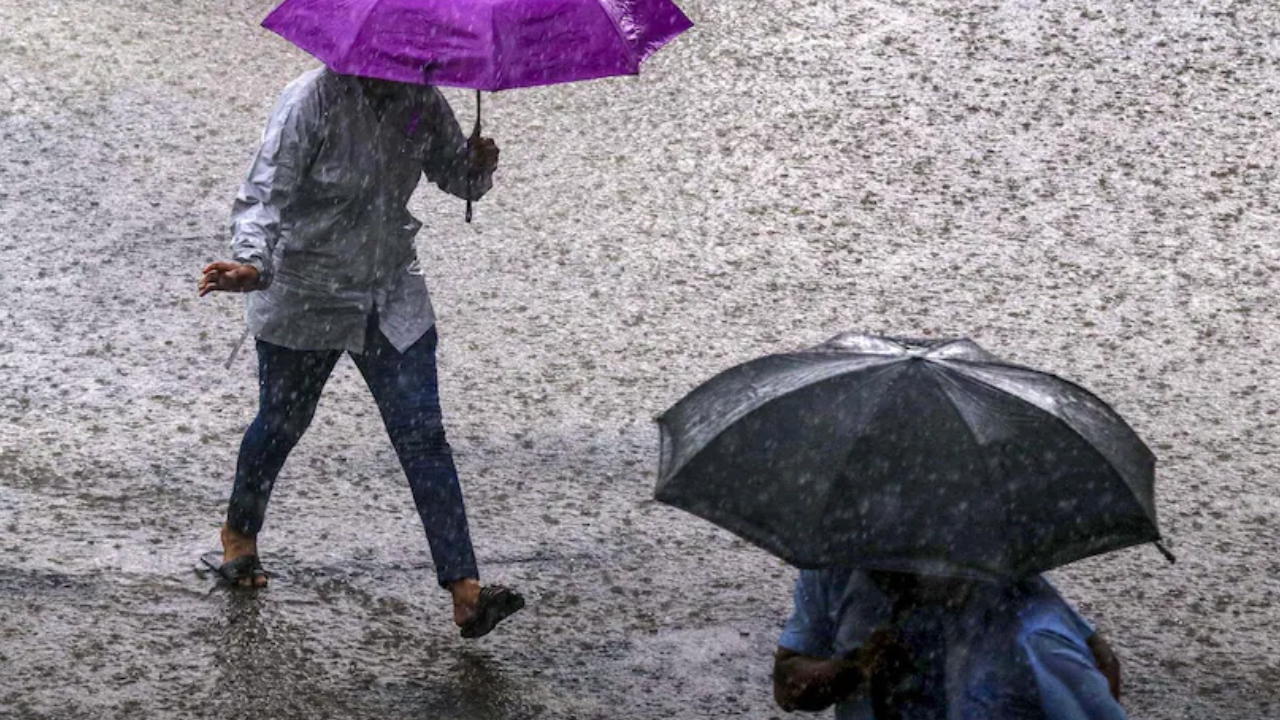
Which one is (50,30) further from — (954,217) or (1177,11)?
(1177,11)

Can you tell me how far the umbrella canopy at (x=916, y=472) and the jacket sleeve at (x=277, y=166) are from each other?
5.98 feet

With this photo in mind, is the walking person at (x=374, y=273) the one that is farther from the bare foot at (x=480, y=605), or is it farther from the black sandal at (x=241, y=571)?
the black sandal at (x=241, y=571)

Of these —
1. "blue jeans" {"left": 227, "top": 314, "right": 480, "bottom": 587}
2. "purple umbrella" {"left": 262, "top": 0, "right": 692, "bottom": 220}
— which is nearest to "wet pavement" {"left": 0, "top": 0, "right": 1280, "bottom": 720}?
"blue jeans" {"left": 227, "top": 314, "right": 480, "bottom": 587}

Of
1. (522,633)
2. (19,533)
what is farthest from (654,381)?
(19,533)

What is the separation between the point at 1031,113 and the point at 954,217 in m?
1.11

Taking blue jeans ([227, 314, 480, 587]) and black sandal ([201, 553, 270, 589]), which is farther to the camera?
black sandal ([201, 553, 270, 589])

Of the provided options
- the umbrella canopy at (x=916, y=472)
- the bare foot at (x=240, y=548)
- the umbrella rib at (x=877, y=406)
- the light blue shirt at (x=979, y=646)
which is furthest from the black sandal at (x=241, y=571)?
the umbrella rib at (x=877, y=406)

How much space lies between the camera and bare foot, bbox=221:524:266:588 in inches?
204

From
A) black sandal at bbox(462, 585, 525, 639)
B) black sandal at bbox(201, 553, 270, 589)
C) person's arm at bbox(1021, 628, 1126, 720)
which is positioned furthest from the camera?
black sandal at bbox(201, 553, 270, 589)

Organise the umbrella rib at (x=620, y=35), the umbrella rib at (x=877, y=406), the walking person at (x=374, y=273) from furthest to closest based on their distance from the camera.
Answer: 1. the walking person at (x=374, y=273)
2. the umbrella rib at (x=620, y=35)
3. the umbrella rib at (x=877, y=406)

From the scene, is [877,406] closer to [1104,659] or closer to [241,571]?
[1104,659]

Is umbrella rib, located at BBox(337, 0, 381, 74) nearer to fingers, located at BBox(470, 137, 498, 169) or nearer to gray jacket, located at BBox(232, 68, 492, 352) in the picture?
gray jacket, located at BBox(232, 68, 492, 352)

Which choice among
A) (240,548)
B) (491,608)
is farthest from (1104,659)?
(240,548)

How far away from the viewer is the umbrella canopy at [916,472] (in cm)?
278
